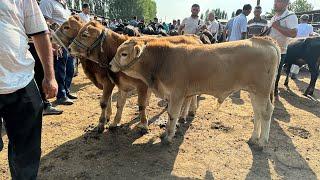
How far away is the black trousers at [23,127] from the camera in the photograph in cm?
265

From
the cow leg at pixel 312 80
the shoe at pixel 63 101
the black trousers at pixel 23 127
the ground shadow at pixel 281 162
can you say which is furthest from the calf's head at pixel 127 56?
the cow leg at pixel 312 80

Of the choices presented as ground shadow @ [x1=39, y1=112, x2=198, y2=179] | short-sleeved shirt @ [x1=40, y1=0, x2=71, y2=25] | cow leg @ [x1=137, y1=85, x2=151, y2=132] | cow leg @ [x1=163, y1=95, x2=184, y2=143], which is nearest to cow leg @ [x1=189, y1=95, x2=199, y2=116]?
ground shadow @ [x1=39, y1=112, x2=198, y2=179]

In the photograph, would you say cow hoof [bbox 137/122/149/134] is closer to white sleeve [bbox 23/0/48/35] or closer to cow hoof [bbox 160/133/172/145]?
cow hoof [bbox 160/133/172/145]

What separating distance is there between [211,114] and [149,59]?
245 cm

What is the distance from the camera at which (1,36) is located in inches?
96.0

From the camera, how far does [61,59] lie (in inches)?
273

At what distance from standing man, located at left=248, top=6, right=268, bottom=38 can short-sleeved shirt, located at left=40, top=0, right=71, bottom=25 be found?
493 cm

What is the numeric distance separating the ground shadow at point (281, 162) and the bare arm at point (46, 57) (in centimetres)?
276

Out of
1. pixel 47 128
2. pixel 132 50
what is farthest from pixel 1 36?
pixel 47 128

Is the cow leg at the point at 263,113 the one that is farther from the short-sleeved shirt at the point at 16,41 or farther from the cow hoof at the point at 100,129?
the short-sleeved shirt at the point at 16,41

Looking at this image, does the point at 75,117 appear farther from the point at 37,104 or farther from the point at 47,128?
the point at 37,104

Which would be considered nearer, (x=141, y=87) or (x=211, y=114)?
(x=141, y=87)

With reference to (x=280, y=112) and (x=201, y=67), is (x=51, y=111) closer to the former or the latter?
(x=201, y=67)

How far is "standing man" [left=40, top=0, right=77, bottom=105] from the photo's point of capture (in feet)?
20.4
